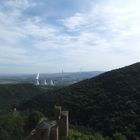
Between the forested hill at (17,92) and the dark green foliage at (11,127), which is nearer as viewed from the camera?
the dark green foliage at (11,127)

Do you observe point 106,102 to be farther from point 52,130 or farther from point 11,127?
point 52,130

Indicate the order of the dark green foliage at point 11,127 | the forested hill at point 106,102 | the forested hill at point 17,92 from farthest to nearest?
the forested hill at point 17,92
the dark green foliage at point 11,127
the forested hill at point 106,102

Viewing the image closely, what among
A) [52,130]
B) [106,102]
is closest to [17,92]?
[106,102]

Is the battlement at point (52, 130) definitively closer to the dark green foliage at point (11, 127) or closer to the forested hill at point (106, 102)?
the forested hill at point (106, 102)

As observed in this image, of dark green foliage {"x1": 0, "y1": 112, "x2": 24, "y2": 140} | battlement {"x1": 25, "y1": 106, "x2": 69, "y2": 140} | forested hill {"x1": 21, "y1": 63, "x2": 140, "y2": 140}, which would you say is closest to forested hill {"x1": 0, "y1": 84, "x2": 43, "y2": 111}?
forested hill {"x1": 21, "y1": 63, "x2": 140, "y2": 140}

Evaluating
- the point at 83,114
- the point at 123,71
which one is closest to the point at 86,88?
the point at 123,71

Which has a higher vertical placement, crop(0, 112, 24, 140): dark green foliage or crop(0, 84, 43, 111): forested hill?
crop(0, 84, 43, 111): forested hill

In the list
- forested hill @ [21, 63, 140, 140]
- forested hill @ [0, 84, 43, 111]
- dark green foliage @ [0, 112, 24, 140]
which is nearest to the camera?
forested hill @ [21, 63, 140, 140]

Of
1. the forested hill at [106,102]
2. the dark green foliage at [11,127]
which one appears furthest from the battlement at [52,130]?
the dark green foliage at [11,127]

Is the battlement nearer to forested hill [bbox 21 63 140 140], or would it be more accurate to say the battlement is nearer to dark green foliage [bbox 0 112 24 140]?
forested hill [bbox 21 63 140 140]
